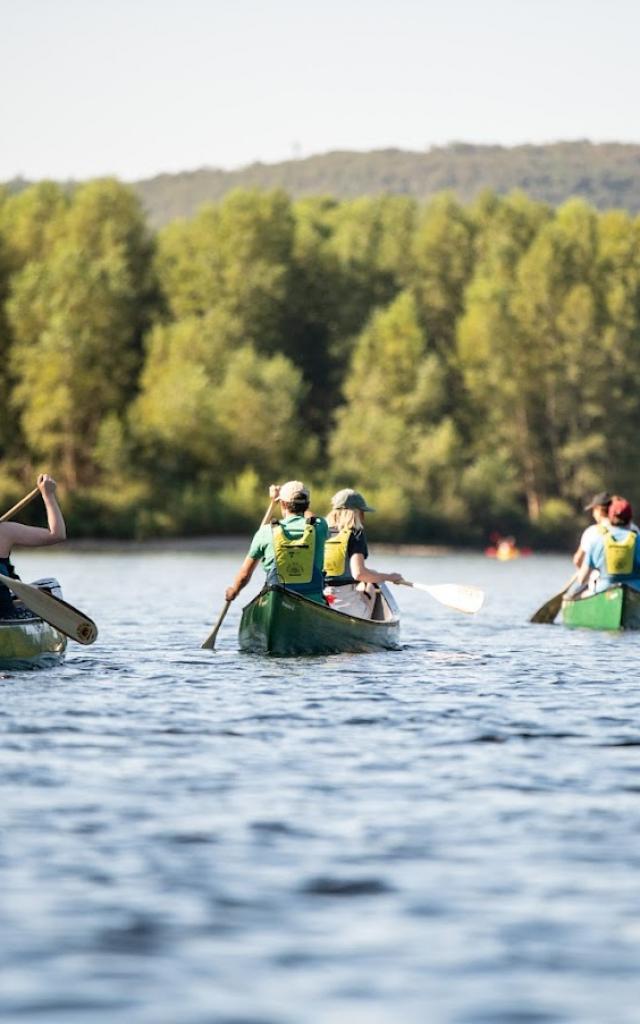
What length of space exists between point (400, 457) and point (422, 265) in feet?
71.2

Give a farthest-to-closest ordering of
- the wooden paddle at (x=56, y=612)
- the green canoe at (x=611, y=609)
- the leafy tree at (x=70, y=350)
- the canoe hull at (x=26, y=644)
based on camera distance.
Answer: the leafy tree at (x=70, y=350) → the green canoe at (x=611, y=609) → the wooden paddle at (x=56, y=612) → the canoe hull at (x=26, y=644)

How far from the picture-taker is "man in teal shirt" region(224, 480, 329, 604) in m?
17.4

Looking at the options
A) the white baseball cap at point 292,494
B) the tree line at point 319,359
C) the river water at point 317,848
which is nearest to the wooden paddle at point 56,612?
the river water at point 317,848

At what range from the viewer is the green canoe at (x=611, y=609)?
22609 mm

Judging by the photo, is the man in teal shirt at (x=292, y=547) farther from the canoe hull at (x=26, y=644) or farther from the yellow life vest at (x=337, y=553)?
the canoe hull at (x=26, y=644)

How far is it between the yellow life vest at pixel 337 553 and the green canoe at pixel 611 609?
496 cm

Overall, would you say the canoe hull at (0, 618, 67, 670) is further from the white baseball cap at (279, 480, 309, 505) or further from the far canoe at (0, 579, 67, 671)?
the white baseball cap at (279, 480, 309, 505)

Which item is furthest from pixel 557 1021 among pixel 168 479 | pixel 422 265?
pixel 422 265

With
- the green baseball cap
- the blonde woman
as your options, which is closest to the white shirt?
the blonde woman

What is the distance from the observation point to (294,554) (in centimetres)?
1753

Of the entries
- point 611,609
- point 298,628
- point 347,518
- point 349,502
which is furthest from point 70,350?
point 298,628

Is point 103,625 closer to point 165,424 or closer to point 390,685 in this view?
point 390,685

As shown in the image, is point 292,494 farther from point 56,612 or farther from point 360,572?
point 56,612

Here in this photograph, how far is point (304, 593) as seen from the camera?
17812mm
